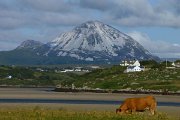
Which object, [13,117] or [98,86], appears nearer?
[13,117]

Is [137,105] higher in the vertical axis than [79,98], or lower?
lower

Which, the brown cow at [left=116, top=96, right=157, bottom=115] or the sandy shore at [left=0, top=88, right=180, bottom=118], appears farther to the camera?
the sandy shore at [left=0, top=88, right=180, bottom=118]

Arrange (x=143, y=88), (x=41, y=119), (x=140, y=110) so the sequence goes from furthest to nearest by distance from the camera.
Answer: (x=143, y=88)
(x=140, y=110)
(x=41, y=119)

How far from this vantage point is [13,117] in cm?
2884

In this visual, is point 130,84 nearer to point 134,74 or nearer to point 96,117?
point 134,74

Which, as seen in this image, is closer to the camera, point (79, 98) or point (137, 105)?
point (137, 105)

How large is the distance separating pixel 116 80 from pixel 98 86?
27.7 ft

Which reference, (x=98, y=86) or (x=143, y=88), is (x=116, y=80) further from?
(x=143, y=88)

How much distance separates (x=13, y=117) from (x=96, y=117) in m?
4.39

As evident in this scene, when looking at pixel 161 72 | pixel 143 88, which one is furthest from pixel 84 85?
pixel 143 88

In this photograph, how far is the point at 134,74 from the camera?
7195 inches

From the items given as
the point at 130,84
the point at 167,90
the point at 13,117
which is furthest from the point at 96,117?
the point at 130,84

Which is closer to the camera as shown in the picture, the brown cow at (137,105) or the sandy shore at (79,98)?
the brown cow at (137,105)

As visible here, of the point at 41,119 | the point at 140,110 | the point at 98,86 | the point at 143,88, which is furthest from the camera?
the point at 98,86
